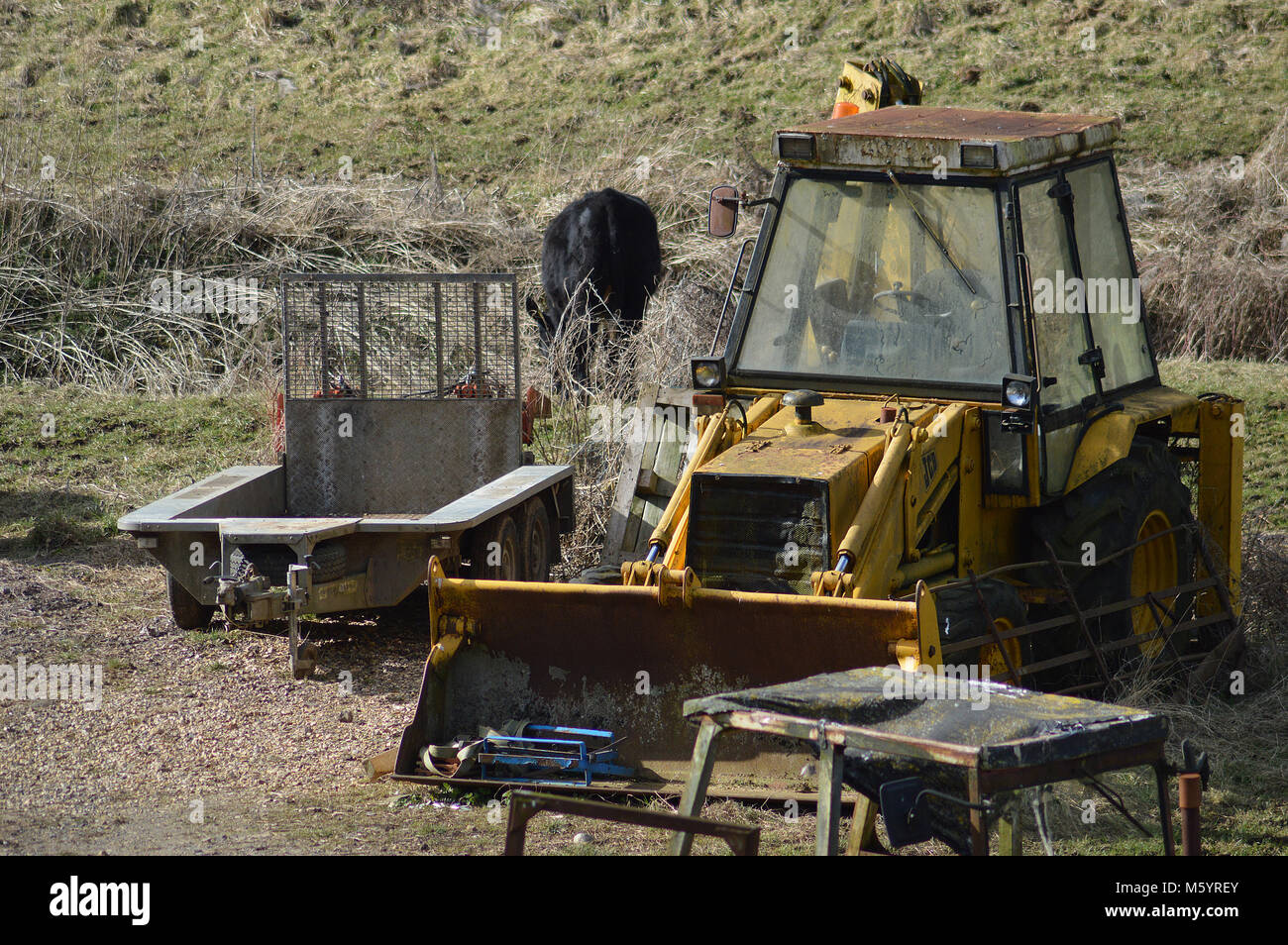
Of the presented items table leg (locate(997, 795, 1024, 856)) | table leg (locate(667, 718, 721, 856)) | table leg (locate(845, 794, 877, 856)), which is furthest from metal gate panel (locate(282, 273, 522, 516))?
table leg (locate(997, 795, 1024, 856))

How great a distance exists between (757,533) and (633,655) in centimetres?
63

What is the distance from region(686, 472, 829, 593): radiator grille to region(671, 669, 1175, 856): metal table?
4.10 feet

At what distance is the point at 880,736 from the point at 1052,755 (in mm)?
429

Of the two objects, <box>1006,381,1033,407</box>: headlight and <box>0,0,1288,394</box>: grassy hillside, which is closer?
<box>1006,381,1033,407</box>: headlight

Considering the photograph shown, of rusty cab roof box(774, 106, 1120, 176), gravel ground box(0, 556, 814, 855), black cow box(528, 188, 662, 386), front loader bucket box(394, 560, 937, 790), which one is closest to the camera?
gravel ground box(0, 556, 814, 855)

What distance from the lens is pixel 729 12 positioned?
68.9 ft

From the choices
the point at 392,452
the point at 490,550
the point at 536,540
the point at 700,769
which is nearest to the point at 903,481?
the point at 700,769

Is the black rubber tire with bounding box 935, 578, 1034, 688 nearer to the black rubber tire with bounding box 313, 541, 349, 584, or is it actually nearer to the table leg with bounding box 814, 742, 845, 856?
the table leg with bounding box 814, 742, 845, 856

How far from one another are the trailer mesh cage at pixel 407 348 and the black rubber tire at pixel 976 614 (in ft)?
10.2

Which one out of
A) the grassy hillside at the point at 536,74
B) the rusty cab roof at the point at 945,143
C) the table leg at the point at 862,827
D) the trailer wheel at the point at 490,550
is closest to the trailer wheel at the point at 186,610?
the trailer wheel at the point at 490,550

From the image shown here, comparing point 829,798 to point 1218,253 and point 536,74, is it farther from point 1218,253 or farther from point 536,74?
point 536,74

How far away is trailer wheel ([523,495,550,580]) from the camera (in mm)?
7922

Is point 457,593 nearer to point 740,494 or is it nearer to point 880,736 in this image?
point 740,494

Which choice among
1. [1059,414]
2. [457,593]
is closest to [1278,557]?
[1059,414]
